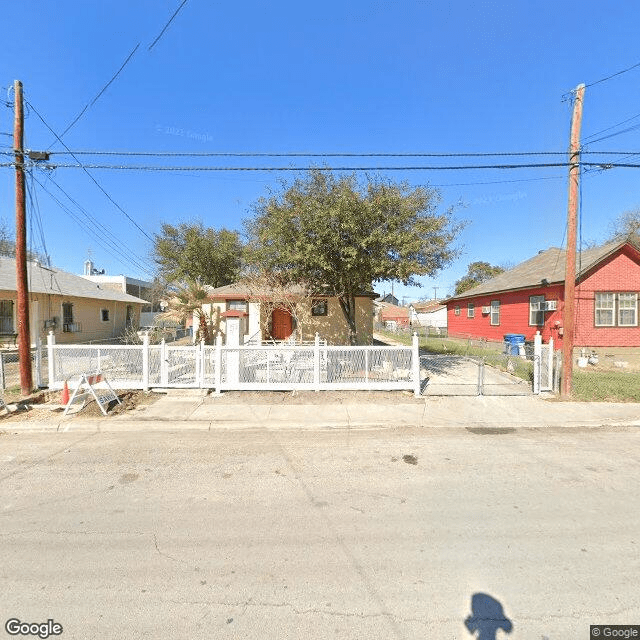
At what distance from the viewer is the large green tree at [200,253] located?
1208 inches

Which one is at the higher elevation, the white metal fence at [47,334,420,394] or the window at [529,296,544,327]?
the window at [529,296,544,327]

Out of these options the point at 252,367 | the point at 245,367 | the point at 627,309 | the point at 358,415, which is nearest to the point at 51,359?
the point at 245,367

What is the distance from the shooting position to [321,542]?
9.80 ft

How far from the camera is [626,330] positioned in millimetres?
14422

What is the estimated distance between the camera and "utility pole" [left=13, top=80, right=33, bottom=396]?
26.2 feet

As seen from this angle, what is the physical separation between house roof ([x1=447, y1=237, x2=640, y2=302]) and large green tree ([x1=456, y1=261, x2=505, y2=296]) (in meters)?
27.2

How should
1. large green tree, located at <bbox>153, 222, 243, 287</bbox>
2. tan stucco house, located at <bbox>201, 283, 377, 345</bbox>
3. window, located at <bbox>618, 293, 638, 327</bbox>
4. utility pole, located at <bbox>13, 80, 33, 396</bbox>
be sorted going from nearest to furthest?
utility pole, located at <bbox>13, 80, 33, 396</bbox> < window, located at <bbox>618, 293, 638, 327</bbox> < tan stucco house, located at <bbox>201, 283, 377, 345</bbox> < large green tree, located at <bbox>153, 222, 243, 287</bbox>

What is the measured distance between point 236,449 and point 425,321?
55970 mm

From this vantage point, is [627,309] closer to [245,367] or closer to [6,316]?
[245,367]

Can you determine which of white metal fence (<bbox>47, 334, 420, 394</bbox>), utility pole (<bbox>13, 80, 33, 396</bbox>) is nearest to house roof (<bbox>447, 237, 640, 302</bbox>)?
white metal fence (<bbox>47, 334, 420, 394</bbox>)

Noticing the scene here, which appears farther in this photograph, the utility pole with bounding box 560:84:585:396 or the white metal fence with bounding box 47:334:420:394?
the white metal fence with bounding box 47:334:420:394

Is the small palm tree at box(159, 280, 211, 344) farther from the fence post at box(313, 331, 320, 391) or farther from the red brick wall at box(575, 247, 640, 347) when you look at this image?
the red brick wall at box(575, 247, 640, 347)

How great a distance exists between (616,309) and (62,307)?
1083 inches

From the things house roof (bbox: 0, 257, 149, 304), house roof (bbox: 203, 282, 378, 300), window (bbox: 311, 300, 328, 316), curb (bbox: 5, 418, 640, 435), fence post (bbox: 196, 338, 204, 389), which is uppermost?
house roof (bbox: 0, 257, 149, 304)
